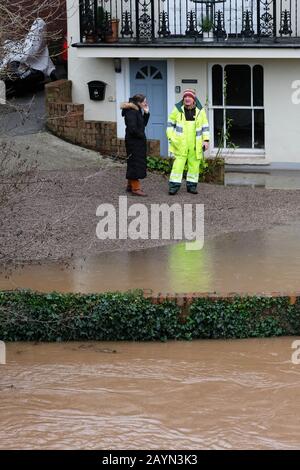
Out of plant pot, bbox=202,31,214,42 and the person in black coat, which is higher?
plant pot, bbox=202,31,214,42

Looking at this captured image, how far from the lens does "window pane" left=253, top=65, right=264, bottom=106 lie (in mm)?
21031

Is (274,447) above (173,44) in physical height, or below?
below

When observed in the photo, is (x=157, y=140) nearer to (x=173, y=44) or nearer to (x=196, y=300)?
(x=173, y=44)

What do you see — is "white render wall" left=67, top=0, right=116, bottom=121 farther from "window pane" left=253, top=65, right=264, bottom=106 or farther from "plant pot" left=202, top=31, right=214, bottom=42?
"window pane" left=253, top=65, right=264, bottom=106

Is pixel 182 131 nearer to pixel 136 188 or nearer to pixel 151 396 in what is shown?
pixel 136 188

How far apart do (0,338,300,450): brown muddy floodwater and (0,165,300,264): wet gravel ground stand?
5.79ft

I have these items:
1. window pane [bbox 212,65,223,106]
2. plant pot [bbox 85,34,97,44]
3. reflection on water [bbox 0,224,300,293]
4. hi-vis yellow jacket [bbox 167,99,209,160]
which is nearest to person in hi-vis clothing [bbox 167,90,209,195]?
hi-vis yellow jacket [bbox 167,99,209,160]

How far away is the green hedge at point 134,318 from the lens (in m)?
13.0

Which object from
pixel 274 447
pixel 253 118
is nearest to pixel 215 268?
pixel 274 447

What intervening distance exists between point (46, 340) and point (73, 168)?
23.1 ft

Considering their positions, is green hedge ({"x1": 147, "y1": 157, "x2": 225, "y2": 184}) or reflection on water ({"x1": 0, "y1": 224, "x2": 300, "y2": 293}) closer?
reflection on water ({"x1": 0, "y1": 224, "x2": 300, "y2": 293})

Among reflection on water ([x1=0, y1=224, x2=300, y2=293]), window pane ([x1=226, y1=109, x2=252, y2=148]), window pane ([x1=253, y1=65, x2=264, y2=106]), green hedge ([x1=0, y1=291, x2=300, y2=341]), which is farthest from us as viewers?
window pane ([x1=226, y1=109, x2=252, y2=148])

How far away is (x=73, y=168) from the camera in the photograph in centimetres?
1981

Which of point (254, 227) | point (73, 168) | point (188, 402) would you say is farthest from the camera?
point (73, 168)
